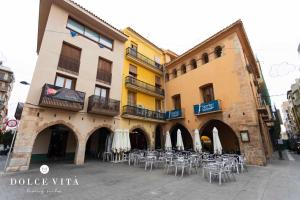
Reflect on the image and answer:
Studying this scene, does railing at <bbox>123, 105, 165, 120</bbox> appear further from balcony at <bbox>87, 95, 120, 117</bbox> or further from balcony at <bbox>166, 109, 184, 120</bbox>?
balcony at <bbox>87, 95, 120, 117</bbox>

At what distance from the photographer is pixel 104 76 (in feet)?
43.3

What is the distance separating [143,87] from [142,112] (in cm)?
262

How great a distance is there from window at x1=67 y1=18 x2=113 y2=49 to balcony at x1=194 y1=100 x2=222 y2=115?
9.85 metres

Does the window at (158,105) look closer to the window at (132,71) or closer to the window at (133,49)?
the window at (132,71)

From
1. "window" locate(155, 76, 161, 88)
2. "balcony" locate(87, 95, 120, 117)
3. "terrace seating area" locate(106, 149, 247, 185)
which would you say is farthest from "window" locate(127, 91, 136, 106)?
"terrace seating area" locate(106, 149, 247, 185)

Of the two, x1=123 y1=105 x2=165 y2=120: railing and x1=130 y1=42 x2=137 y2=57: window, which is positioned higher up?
x1=130 y1=42 x2=137 y2=57: window

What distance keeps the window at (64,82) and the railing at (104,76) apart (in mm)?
2110

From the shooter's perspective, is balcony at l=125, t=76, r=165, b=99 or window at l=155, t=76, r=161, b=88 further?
window at l=155, t=76, r=161, b=88

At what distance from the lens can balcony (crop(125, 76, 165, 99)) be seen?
14695 millimetres

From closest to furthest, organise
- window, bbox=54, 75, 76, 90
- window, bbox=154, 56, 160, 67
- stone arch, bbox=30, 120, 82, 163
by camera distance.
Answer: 1. window, bbox=54, 75, 76, 90
2. stone arch, bbox=30, 120, 82, 163
3. window, bbox=154, 56, 160, 67

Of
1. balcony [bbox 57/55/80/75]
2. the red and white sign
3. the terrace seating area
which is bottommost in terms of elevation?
the terrace seating area

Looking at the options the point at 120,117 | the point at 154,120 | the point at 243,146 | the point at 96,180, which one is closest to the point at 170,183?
the point at 96,180

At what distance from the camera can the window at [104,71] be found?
1295 cm

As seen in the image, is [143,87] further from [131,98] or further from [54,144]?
[54,144]
